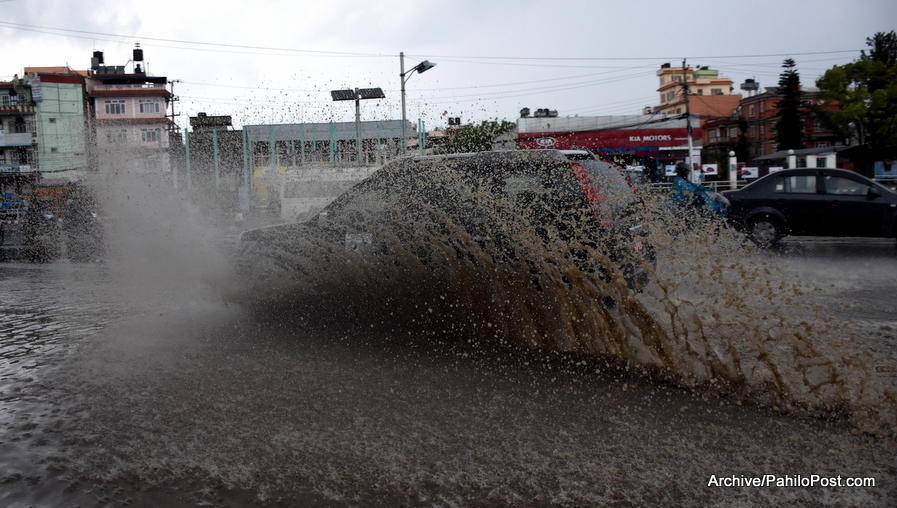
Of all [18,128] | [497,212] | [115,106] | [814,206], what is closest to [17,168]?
[18,128]

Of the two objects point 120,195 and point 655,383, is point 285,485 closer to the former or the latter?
point 655,383

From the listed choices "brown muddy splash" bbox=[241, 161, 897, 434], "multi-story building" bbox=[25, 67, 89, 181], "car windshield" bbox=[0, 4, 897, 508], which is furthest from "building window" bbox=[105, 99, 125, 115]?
"brown muddy splash" bbox=[241, 161, 897, 434]

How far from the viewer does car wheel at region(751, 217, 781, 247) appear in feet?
47.0

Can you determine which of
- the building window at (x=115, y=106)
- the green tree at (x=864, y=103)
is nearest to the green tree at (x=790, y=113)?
the green tree at (x=864, y=103)

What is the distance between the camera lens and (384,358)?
545 cm

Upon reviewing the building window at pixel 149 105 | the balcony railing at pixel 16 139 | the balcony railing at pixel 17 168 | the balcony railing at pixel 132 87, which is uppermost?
the balcony railing at pixel 132 87

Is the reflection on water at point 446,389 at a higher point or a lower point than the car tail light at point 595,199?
lower

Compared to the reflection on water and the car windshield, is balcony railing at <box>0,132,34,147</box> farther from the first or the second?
the reflection on water

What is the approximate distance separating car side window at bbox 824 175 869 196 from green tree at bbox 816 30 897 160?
151 feet

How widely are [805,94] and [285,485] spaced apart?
91200mm

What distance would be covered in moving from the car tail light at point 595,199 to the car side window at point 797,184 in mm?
10197

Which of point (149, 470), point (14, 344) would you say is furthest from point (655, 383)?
point (14, 344)

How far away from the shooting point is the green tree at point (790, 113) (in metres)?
75.3

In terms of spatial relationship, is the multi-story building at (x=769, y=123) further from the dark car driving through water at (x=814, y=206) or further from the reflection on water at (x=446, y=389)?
the reflection on water at (x=446, y=389)
